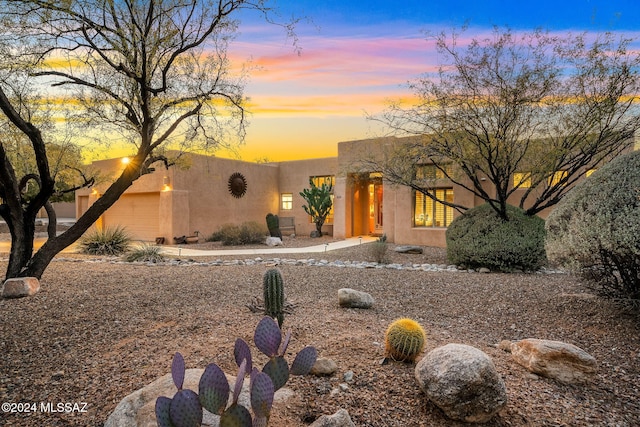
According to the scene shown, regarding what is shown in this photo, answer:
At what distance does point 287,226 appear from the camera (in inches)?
715

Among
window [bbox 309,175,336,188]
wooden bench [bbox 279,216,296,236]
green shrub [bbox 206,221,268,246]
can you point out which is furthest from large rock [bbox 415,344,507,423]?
wooden bench [bbox 279,216,296,236]

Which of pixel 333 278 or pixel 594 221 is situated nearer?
pixel 594 221

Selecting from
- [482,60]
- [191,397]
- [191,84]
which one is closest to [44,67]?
[191,84]

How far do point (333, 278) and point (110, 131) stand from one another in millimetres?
5266

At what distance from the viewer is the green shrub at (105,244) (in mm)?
11344

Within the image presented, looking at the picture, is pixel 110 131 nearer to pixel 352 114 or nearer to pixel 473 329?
pixel 352 114

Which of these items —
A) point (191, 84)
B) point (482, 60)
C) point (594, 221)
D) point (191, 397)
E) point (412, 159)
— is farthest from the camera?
point (412, 159)

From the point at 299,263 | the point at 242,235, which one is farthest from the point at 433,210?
the point at 242,235

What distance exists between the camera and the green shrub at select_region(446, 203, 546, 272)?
26.3 feet

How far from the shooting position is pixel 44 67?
6148 millimetres

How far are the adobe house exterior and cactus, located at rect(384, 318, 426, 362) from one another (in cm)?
903

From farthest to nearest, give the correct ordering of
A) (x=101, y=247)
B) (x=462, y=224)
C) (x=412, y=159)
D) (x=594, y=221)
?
(x=101, y=247) → (x=412, y=159) → (x=462, y=224) → (x=594, y=221)

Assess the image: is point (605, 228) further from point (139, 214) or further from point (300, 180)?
point (139, 214)

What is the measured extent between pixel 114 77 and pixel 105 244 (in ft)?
22.0
